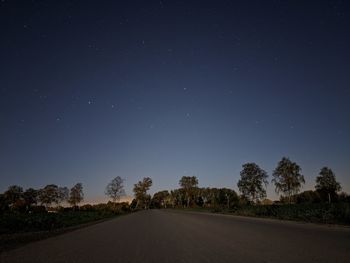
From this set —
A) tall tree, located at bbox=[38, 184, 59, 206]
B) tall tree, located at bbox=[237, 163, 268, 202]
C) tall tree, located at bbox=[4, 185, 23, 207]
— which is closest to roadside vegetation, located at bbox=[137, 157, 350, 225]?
tall tree, located at bbox=[237, 163, 268, 202]

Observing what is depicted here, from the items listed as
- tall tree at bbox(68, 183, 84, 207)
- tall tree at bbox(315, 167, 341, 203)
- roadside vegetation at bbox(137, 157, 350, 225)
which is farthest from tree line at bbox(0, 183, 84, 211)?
tall tree at bbox(315, 167, 341, 203)

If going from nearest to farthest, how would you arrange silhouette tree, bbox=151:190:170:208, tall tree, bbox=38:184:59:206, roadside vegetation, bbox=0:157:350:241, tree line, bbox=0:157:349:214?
roadside vegetation, bbox=0:157:350:241 → tree line, bbox=0:157:349:214 → tall tree, bbox=38:184:59:206 → silhouette tree, bbox=151:190:170:208

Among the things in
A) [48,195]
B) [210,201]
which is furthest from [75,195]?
[210,201]

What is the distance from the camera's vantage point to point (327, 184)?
84750 millimetres

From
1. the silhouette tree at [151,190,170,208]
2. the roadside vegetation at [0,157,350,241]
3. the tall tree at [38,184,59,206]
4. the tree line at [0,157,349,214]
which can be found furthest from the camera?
the silhouette tree at [151,190,170,208]

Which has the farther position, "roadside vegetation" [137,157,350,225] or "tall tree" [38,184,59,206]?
"tall tree" [38,184,59,206]

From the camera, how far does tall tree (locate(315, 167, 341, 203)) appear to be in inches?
3295

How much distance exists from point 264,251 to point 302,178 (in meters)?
72.7

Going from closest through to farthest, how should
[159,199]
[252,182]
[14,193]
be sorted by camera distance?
[252,182] → [14,193] → [159,199]

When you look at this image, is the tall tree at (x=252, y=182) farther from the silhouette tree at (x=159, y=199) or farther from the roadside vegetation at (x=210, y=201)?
the silhouette tree at (x=159, y=199)

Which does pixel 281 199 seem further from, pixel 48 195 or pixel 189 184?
pixel 48 195

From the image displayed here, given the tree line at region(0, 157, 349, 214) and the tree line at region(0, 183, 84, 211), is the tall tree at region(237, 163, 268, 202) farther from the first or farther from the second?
the tree line at region(0, 183, 84, 211)

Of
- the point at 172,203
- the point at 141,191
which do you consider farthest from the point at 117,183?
the point at 172,203

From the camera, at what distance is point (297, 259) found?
6.07 metres
